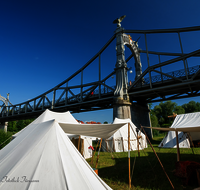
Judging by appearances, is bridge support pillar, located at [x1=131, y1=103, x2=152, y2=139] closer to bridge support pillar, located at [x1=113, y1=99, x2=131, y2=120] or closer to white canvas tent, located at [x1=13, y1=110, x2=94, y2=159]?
bridge support pillar, located at [x1=113, y1=99, x2=131, y2=120]

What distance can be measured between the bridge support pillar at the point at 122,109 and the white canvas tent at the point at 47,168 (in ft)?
49.5

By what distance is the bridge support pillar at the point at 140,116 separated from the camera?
62.9 feet

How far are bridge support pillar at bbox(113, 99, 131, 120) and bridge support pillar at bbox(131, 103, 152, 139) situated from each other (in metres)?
1.12

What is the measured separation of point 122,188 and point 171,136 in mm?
11362

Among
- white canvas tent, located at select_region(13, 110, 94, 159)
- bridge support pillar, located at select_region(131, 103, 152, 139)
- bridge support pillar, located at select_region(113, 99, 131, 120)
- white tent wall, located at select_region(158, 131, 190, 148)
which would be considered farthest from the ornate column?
white canvas tent, located at select_region(13, 110, 94, 159)

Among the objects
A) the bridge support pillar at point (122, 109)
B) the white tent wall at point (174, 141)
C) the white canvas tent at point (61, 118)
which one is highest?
the bridge support pillar at point (122, 109)

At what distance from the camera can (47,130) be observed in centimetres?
351

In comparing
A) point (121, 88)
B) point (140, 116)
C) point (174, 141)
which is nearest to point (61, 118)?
point (174, 141)

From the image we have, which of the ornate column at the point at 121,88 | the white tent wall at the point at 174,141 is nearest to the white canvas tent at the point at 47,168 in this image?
the white tent wall at the point at 174,141

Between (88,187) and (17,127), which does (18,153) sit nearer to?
(88,187)

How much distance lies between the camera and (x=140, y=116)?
20.6 meters

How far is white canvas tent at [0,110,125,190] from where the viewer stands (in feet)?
8.40

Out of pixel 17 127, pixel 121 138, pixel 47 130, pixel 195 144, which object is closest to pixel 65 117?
pixel 47 130

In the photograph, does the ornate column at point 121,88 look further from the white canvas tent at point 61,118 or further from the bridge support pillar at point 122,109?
the white canvas tent at point 61,118
